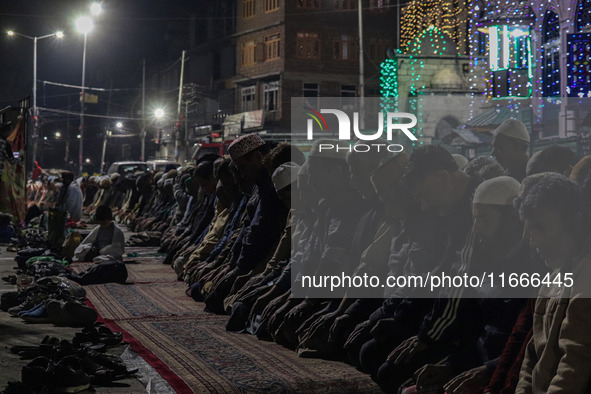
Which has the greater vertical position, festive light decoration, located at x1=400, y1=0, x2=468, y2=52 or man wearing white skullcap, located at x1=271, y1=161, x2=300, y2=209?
festive light decoration, located at x1=400, y1=0, x2=468, y2=52

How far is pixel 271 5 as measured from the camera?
1747 inches

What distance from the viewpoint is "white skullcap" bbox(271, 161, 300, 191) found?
27.0 ft

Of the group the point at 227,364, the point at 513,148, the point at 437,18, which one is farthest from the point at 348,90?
the point at 227,364

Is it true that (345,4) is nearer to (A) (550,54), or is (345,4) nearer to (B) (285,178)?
(A) (550,54)

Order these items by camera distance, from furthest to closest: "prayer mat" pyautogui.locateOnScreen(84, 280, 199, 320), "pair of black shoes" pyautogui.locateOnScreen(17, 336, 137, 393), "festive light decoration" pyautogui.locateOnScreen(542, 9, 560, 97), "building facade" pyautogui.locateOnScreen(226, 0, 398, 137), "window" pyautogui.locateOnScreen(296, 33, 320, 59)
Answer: "window" pyautogui.locateOnScreen(296, 33, 320, 59)
"building facade" pyautogui.locateOnScreen(226, 0, 398, 137)
"festive light decoration" pyautogui.locateOnScreen(542, 9, 560, 97)
"prayer mat" pyautogui.locateOnScreen(84, 280, 199, 320)
"pair of black shoes" pyautogui.locateOnScreen(17, 336, 137, 393)

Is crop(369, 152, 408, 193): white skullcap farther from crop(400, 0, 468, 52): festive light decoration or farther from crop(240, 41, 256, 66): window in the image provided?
crop(240, 41, 256, 66): window

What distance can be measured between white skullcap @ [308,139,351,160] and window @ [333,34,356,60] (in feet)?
122

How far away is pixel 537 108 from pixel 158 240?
1020cm

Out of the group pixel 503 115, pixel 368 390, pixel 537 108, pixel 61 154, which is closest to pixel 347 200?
pixel 368 390

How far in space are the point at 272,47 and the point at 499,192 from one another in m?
40.4

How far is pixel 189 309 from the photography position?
381 inches

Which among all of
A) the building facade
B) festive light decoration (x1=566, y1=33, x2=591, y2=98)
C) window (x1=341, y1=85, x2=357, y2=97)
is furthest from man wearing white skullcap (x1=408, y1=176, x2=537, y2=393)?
window (x1=341, y1=85, x2=357, y2=97)

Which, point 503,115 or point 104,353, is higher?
point 503,115

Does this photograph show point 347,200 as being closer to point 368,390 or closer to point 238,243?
point 368,390
